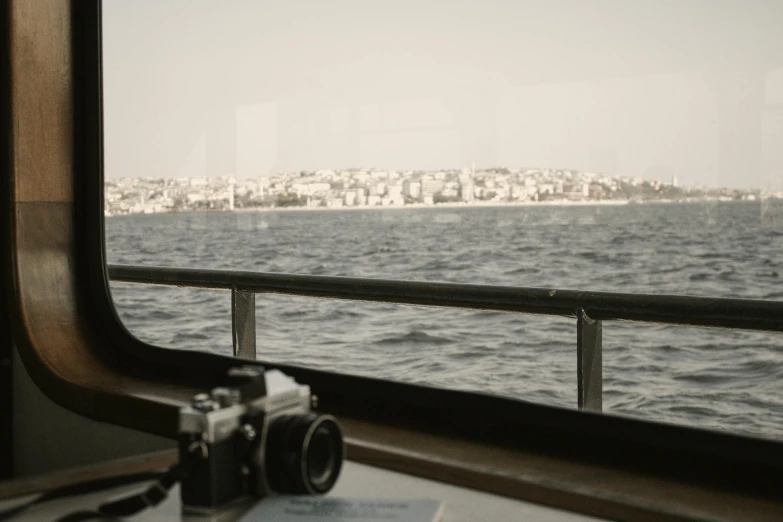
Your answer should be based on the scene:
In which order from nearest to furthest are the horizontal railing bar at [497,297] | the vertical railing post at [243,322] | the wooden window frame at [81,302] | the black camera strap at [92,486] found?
the black camera strap at [92,486] < the horizontal railing bar at [497,297] < the wooden window frame at [81,302] < the vertical railing post at [243,322]

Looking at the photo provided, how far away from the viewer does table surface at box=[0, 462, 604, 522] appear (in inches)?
31.9

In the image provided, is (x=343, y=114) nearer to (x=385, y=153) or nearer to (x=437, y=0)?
(x=385, y=153)

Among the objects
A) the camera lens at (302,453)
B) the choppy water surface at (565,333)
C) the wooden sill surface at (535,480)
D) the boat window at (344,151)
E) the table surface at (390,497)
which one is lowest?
the choppy water surface at (565,333)

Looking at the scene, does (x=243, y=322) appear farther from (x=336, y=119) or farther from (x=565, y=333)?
(x=565, y=333)

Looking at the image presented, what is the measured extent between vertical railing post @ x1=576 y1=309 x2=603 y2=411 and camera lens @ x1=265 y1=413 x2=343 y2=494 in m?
0.70

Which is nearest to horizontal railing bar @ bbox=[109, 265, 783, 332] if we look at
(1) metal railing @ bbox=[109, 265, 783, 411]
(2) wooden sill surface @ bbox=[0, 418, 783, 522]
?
(1) metal railing @ bbox=[109, 265, 783, 411]

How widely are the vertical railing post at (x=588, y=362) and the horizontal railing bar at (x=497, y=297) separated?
34 millimetres

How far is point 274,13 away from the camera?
23.8 ft

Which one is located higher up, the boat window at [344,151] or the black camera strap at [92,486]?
the boat window at [344,151]

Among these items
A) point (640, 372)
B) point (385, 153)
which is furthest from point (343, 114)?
point (640, 372)

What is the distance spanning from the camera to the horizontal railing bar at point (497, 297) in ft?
3.98

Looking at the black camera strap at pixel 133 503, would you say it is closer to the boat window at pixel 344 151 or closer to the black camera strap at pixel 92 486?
the black camera strap at pixel 92 486

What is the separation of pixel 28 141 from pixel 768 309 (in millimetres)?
1519

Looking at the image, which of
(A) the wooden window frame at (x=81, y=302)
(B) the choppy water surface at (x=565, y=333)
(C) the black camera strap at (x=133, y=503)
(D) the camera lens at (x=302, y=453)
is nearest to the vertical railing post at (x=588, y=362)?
Answer: (A) the wooden window frame at (x=81, y=302)
